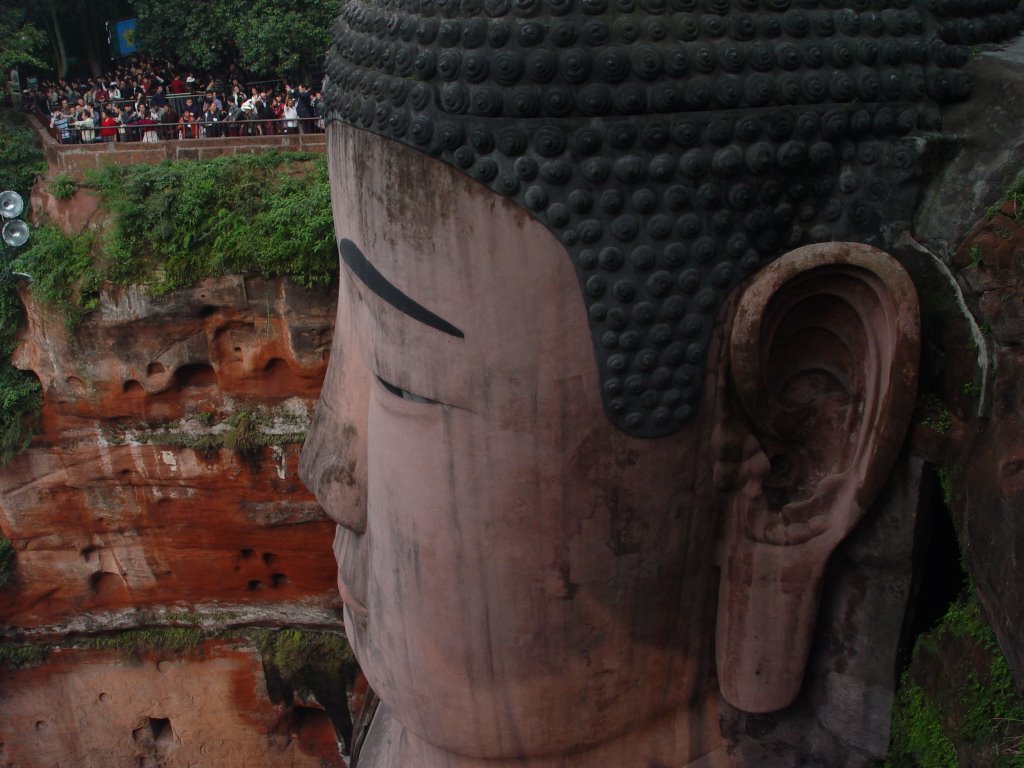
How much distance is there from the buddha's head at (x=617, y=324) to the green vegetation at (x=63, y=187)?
8.36 m

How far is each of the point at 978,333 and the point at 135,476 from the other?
963cm

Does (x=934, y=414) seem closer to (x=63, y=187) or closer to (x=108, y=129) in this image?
(x=63, y=187)

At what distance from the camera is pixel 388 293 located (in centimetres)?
286

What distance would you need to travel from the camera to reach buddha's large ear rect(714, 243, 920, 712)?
2.62m

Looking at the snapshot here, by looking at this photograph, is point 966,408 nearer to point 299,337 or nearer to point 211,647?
point 299,337

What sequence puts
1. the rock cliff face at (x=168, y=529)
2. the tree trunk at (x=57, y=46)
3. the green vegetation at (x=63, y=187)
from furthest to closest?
the tree trunk at (x=57, y=46)
the green vegetation at (x=63, y=187)
the rock cliff face at (x=168, y=529)

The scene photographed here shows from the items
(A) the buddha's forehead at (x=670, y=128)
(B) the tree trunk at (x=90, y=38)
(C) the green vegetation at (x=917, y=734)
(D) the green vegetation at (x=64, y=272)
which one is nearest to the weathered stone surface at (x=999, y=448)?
(A) the buddha's forehead at (x=670, y=128)

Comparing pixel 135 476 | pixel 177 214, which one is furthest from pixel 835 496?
pixel 135 476

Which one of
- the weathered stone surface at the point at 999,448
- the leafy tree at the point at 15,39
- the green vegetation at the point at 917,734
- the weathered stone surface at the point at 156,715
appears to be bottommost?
the weathered stone surface at the point at 156,715

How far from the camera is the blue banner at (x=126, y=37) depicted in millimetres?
14875

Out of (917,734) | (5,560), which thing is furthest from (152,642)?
(917,734)

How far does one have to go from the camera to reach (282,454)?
1037cm

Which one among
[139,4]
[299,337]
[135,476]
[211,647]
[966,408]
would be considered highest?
[139,4]

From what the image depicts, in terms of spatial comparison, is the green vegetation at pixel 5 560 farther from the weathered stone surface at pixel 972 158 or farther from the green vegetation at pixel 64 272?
the weathered stone surface at pixel 972 158
